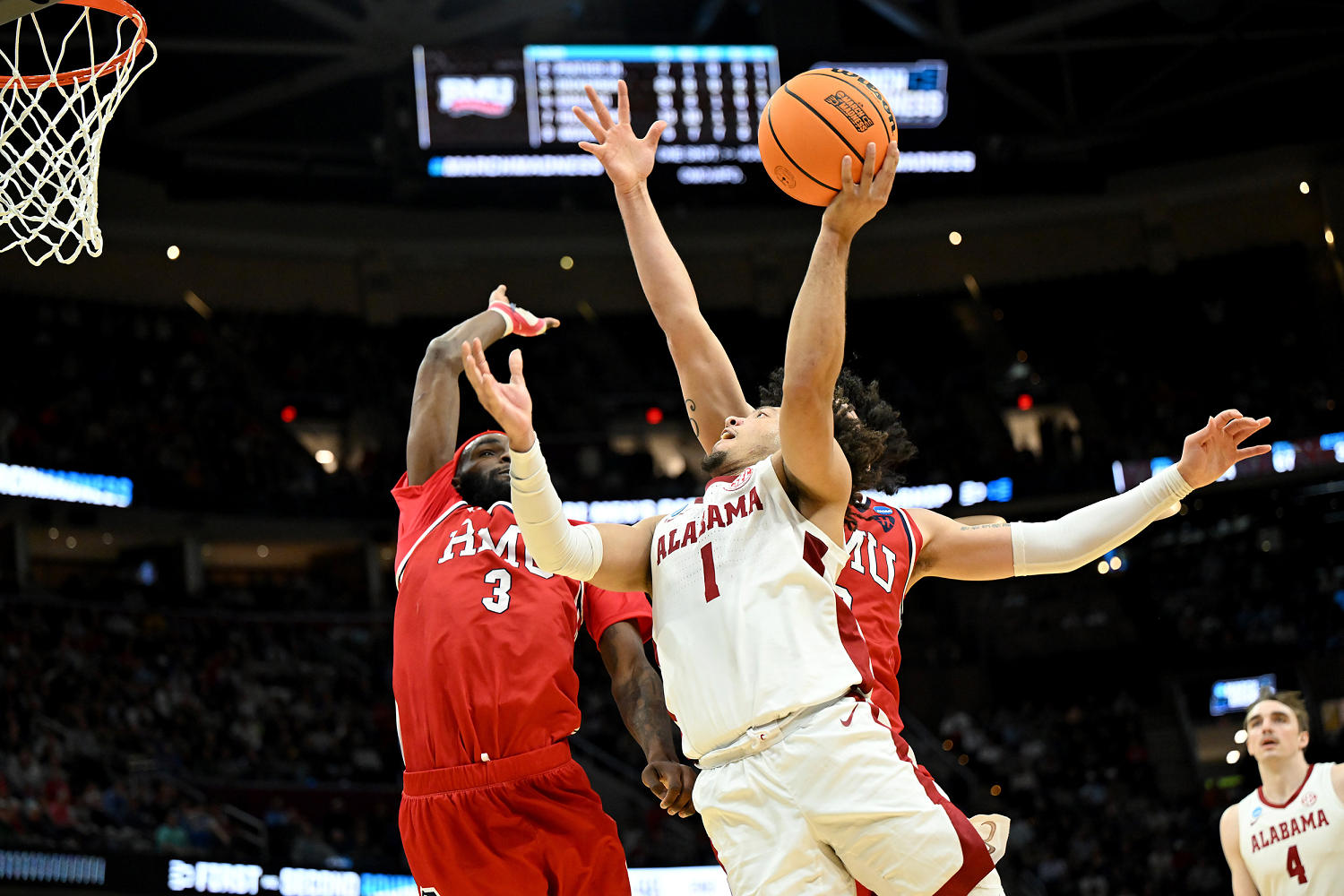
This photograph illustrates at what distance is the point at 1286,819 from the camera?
6008mm

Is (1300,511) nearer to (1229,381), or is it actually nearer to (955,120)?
(1229,381)

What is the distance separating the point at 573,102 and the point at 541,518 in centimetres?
1211

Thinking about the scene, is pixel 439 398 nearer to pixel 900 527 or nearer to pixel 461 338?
pixel 461 338

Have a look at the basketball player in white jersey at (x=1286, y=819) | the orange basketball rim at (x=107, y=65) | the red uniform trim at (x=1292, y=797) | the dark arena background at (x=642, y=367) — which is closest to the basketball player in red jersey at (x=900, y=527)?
the orange basketball rim at (x=107, y=65)

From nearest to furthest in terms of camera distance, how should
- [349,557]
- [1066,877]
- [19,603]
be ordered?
[1066,877] < [19,603] < [349,557]

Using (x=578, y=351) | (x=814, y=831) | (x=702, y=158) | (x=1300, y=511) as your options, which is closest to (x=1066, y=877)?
(x=1300, y=511)

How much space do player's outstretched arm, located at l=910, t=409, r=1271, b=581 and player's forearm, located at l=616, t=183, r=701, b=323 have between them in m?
1.06

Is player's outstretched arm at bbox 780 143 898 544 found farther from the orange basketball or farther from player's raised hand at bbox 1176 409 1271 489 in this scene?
player's raised hand at bbox 1176 409 1271 489

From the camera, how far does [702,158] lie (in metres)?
14.6

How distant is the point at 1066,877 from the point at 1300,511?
758 centimetres

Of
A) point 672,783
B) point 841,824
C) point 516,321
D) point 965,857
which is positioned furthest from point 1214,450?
point 516,321

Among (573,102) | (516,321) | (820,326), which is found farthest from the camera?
(573,102)

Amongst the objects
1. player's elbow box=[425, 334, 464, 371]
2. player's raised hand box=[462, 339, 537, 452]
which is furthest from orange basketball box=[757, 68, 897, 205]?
player's elbow box=[425, 334, 464, 371]

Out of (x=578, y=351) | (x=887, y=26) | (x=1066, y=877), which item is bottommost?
(x=1066, y=877)
